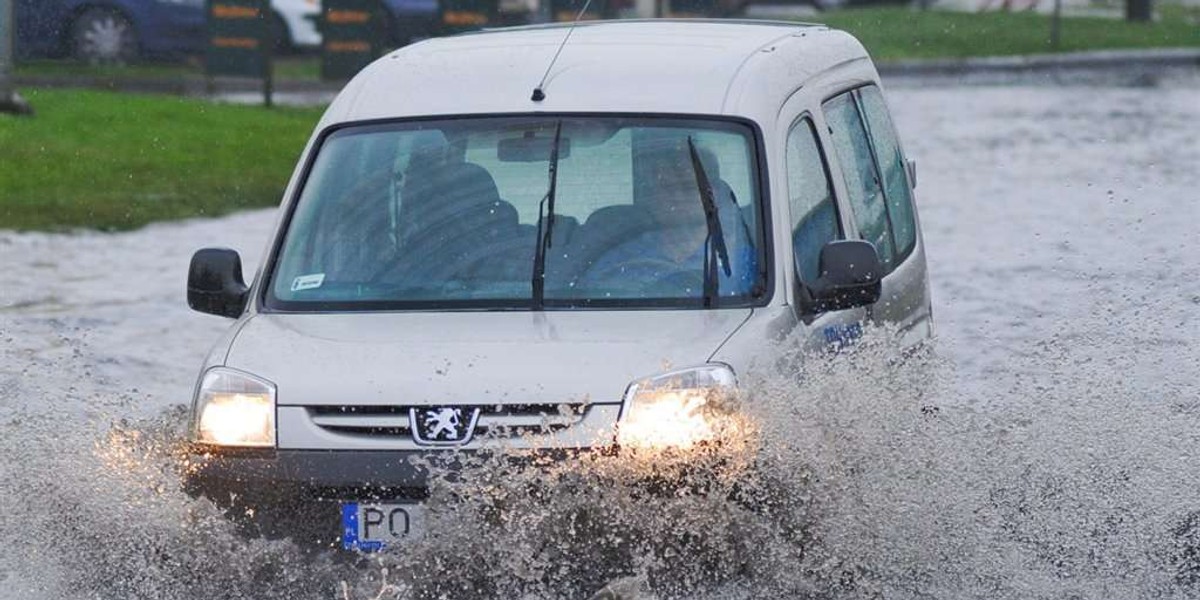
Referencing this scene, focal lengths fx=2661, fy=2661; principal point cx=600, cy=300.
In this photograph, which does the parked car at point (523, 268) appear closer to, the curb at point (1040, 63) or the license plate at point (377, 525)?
the license plate at point (377, 525)

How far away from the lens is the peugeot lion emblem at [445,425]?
6.59m

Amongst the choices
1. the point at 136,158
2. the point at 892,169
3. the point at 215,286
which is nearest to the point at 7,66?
the point at 136,158

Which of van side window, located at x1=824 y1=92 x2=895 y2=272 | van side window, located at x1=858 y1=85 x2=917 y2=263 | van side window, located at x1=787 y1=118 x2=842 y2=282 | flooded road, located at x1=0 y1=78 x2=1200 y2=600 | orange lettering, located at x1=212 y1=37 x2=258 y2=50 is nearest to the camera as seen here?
flooded road, located at x1=0 y1=78 x2=1200 y2=600

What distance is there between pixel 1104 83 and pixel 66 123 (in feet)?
46.7

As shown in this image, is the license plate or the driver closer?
the license plate

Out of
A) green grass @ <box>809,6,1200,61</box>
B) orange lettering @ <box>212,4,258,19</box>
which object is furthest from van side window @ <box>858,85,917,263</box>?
green grass @ <box>809,6,1200,61</box>

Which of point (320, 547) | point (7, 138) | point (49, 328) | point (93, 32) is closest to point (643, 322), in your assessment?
point (320, 547)

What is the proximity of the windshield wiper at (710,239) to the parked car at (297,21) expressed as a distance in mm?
25947

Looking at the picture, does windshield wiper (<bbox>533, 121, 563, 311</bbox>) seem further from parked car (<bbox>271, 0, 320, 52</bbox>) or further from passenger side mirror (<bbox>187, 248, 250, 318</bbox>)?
parked car (<bbox>271, 0, 320, 52</bbox>)

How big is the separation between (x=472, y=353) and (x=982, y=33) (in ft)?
113

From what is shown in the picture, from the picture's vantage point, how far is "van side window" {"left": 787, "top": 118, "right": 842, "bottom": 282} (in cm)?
773

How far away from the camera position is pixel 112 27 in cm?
3112

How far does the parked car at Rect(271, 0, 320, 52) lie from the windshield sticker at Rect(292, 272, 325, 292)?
2587 centimetres

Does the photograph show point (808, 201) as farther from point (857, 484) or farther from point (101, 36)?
point (101, 36)
